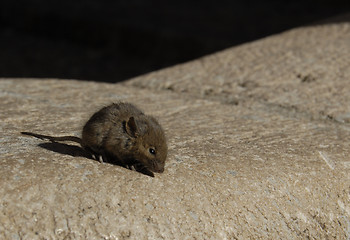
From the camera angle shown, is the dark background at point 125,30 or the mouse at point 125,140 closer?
the mouse at point 125,140

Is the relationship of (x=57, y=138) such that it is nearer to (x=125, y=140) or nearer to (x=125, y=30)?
(x=125, y=140)

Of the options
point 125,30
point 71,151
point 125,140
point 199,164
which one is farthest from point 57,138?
point 125,30

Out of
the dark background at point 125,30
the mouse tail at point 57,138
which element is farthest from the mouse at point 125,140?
the dark background at point 125,30

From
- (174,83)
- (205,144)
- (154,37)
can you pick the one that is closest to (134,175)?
(205,144)

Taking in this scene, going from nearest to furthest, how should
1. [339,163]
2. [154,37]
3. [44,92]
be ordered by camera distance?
[339,163] < [44,92] < [154,37]

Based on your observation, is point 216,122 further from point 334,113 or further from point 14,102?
point 14,102

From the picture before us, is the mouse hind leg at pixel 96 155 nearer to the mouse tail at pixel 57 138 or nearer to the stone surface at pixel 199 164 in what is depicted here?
the stone surface at pixel 199 164
